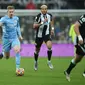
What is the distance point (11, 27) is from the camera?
1595cm

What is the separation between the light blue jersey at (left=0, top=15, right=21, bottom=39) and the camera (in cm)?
1583

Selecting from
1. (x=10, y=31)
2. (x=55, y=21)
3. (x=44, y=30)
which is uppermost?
(x=10, y=31)

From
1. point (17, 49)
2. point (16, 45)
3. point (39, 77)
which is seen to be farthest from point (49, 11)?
point (39, 77)

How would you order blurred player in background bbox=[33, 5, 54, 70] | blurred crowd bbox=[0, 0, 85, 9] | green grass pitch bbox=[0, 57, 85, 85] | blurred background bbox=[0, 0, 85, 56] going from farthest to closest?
blurred crowd bbox=[0, 0, 85, 9], blurred background bbox=[0, 0, 85, 56], blurred player in background bbox=[33, 5, 54, 70], green grass pitch bbox=[0, 57, 85, 85]

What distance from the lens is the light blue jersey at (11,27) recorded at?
15828 mm

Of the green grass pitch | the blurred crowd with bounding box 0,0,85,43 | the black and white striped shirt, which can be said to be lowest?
the blurred crowd with bounding box 0,0,85,43

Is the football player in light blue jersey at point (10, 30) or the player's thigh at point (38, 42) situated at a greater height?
the football player in light blue jersey at point (10, 30)

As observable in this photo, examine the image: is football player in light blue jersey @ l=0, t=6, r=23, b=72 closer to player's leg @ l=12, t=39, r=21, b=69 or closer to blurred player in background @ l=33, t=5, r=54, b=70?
player's leg @ l=12, t=39, r=21, b=69

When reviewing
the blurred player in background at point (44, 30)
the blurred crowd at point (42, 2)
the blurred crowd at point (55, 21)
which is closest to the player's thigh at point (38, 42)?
the blurred player in background at point (44, 30)

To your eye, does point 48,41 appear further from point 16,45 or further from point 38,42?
point 16,45

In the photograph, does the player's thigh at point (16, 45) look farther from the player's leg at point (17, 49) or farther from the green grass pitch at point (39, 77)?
the green grass pitch at point (39, 77)

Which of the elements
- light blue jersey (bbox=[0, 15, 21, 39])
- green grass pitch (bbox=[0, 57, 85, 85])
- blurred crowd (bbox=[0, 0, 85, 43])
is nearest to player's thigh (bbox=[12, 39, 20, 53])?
light blue jersey (bbox=[0, 15, 21, 39])

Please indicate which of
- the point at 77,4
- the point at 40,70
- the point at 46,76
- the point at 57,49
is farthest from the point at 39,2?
the point at 46,76

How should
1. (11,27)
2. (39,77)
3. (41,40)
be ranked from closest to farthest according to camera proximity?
1. (39,77)
2. (11,27)
3. (41,40)
